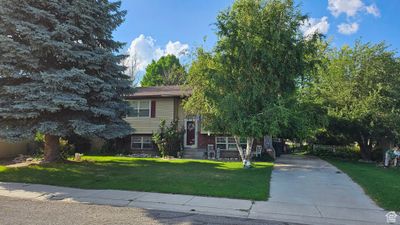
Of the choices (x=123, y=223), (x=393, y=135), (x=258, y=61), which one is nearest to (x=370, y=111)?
(x=393, y=135)

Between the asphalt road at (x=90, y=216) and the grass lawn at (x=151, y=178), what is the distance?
7.03 feet

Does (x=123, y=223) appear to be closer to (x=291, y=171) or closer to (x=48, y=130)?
(x=48, y=130)

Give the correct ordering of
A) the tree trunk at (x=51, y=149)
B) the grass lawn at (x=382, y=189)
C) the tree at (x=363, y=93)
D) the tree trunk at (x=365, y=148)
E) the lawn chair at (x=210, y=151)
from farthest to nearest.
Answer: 1. the tree trunk at (x=365, y=148)
2. the lawn chair at (x=210, y=151)
3. the tree at (x=363, y=93)
4. the tree trunk at (x=51, y=149)
5. the grass lawn at (x=382, y=189)

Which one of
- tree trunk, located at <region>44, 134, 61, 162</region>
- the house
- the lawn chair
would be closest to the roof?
the house

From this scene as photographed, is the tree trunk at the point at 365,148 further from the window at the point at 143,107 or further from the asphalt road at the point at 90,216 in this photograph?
the asphalt road at the point at 90,216

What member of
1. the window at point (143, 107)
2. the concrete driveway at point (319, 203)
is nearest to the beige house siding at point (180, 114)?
the window at point (143, 107)

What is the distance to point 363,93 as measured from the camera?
2214 cm

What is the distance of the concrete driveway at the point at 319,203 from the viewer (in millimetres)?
7672

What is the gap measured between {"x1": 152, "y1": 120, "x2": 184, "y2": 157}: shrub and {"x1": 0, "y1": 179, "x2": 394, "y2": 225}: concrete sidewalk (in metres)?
10.9

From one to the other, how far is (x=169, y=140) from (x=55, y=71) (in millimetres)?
9684

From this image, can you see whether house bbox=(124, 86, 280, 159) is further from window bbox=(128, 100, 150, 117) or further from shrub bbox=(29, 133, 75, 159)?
shrub bbox=(29, 133, 75, 159)

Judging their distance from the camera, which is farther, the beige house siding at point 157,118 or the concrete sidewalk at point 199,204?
the beige house siding at point 157,118

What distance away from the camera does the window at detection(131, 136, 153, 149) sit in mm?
23766

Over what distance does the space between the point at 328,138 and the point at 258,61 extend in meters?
16.2
